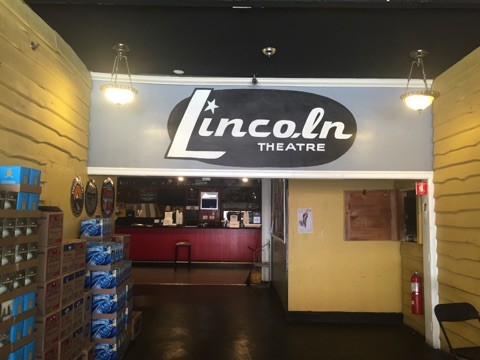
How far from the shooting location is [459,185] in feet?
13.1

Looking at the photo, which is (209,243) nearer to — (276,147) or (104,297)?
(276,147)

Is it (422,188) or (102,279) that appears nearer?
(102,279)

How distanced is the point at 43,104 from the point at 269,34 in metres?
2.08

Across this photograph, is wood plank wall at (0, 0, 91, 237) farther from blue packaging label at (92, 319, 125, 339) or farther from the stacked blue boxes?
blue packaging label at (92, 319, 125, 339)

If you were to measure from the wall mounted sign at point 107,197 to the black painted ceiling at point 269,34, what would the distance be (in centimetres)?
157

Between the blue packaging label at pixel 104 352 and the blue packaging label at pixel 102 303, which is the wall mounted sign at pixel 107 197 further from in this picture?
the blue packaging label at pixel 104 352

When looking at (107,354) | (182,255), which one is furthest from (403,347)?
(182,255)

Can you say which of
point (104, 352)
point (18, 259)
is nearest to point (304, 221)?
point (104, 352)

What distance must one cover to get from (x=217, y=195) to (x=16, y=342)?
31.3ft

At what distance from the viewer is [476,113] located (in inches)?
147

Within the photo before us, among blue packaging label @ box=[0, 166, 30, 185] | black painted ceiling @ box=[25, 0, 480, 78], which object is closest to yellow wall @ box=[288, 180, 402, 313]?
black painted ceiling @ box=[25, 0, 480, 78]

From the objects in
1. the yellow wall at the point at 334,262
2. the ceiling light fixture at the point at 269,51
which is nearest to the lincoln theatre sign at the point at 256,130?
the ceiling light fixture at the point at 269,51

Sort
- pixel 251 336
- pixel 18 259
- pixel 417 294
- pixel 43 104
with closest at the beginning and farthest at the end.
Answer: pixel 18 259, pixel 43 104, pixel 417 294, pixel 251 336

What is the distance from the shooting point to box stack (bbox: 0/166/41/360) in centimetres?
219
